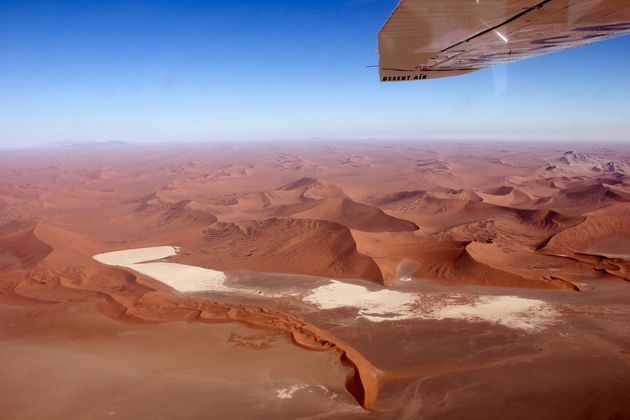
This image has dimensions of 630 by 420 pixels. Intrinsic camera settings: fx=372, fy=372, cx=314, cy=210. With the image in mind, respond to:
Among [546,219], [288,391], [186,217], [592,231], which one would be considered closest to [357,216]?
[546,219]

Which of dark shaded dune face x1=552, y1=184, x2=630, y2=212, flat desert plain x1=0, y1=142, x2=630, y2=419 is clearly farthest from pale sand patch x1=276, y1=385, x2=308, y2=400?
dark shaded dune face x1=552, y1=184, x2=630, y2=212

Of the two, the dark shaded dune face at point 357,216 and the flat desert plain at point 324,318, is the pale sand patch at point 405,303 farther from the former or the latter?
the dark shaded dune face at point 357,216

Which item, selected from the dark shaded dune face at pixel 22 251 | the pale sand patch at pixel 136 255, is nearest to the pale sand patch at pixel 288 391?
the pale sand patch at pixel 136 255


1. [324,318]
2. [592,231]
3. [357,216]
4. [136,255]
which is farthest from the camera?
[357,216]

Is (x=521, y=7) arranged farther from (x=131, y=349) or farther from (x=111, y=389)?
(x=131, y=349)

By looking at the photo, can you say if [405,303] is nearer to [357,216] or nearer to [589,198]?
[357,216]

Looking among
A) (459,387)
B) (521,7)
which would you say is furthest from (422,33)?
(459,387)
